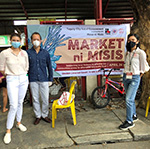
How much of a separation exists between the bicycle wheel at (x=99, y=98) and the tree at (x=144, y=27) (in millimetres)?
965

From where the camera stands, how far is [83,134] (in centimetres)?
304

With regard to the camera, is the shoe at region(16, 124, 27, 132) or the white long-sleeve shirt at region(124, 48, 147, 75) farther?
the shoe at region(16, 124, 27, 132)

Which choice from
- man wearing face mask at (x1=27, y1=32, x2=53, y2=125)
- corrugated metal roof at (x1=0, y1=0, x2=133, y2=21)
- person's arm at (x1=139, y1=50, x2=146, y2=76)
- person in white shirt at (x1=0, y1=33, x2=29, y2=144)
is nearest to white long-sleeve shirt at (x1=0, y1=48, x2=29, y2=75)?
person in white shirt at (x1=0, y1=33, x2=29, y2=144)

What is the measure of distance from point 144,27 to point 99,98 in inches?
89.5

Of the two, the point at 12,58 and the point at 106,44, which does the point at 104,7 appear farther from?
the point at 12,58

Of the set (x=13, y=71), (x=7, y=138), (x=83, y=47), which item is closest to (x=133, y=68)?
(x=83, y=47)

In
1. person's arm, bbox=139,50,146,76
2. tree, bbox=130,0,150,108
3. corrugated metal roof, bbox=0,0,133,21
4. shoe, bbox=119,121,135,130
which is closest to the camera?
person's arm, bbox=139,50,146,76

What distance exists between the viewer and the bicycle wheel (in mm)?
4352

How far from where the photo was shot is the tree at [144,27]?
12.6 feet

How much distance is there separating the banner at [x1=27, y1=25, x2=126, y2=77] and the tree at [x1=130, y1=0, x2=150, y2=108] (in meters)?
0.52

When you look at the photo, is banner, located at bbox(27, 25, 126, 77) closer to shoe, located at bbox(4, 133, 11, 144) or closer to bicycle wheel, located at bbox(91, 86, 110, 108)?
bicycle wheel, located at bbox(91, 86, 110, 108)

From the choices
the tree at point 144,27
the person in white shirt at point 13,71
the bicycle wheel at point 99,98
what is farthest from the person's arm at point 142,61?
the person in white shirt at point 13,71

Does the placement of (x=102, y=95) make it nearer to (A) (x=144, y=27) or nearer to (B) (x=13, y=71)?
(A) (x=144, y=27)

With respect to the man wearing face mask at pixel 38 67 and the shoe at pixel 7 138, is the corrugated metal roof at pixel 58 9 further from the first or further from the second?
the shoe at pixel 7 138
